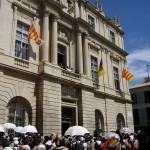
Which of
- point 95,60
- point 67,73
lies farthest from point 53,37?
point 95,60

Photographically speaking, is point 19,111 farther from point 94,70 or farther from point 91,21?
point 91,21

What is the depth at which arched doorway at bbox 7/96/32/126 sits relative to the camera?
1612cm

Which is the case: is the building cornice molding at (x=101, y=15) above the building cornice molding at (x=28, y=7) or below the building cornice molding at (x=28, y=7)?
above

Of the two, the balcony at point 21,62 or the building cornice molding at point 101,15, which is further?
the building cornice molding at point 101,15

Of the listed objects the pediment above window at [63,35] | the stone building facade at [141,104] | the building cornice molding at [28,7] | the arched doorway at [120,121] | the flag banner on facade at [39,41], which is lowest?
the arched doorway at [120,121]

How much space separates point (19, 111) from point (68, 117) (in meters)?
4.96

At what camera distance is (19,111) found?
54.8 ft

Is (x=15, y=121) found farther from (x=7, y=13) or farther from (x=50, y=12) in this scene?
(x=50, y=12)

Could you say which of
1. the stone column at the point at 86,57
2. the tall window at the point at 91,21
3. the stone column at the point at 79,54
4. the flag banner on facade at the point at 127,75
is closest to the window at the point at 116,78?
the flag banner on facade at the point at 127,75

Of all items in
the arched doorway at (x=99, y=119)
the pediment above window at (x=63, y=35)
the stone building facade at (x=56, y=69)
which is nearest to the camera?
the stone building facade at (x=56, y=69)

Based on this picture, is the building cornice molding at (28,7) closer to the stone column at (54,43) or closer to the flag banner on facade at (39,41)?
the stone column at (54,43)

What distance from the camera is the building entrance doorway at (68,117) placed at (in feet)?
65.4

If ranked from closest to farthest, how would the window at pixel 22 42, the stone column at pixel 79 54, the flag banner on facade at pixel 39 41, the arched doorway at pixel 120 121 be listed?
the window at pixel 22 42 < the flag banner on facade at pixel 39 41 < the stone column at pixel 79 54 < the arched doorway at pixel 120 121

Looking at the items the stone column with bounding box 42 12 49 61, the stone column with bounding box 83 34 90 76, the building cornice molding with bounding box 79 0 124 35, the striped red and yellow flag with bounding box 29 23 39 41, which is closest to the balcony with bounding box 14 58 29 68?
the stone column with bounding box 42 12 49 61
